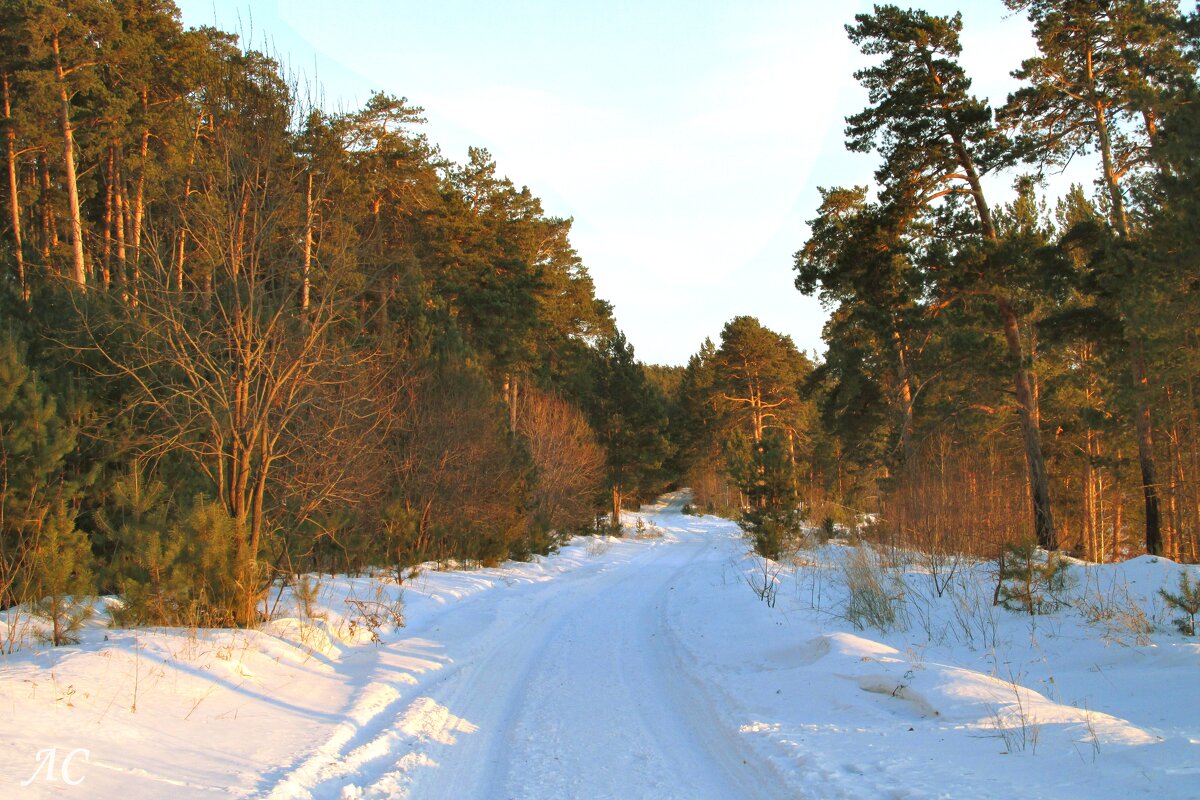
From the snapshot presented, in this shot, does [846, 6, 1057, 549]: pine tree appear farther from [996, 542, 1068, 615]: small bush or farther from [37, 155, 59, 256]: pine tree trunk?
[37, 155, 59, 256]: pine tree trunk

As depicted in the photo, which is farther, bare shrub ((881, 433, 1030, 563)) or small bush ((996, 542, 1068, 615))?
bare shrub ((881, 433, 1030, 563))

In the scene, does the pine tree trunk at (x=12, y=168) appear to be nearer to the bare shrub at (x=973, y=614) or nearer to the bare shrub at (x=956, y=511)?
the bare shrub at (x=973, y=614)

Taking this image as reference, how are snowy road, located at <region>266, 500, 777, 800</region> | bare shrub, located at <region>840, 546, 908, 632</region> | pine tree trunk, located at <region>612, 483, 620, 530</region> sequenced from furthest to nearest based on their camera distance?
pine tree trunk, located at <region>612, 483, 620, 530</region> → bare shrub, located at <region>840, 546, 908, 632</region> → snowy road, located at <region>266, 500, 777, 800</region>

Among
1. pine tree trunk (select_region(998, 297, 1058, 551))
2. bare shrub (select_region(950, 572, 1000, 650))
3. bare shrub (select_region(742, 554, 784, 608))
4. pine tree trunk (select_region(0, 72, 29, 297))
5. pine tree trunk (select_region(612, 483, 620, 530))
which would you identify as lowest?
pine tree trunk (select_region(612, 483, 620, 530))

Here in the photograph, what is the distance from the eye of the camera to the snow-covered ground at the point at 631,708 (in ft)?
15.1

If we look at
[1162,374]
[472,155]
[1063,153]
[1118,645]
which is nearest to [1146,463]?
[1162,374]

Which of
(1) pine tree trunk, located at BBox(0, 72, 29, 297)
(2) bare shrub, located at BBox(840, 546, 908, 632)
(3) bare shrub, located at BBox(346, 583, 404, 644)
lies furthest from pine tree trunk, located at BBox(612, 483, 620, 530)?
(3) bare shrub, located at BBox(346, 583, 404, 644)

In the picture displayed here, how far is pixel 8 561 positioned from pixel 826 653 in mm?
9764

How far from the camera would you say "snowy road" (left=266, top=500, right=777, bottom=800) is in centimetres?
489

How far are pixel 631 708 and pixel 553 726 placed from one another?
0.93m

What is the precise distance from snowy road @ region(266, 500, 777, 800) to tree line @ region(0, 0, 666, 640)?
341 cm

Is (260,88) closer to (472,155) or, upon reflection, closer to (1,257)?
(1,257)

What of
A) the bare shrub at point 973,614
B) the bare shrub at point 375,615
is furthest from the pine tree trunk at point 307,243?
the bare shrub at point 973,614

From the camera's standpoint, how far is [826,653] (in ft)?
26.4
